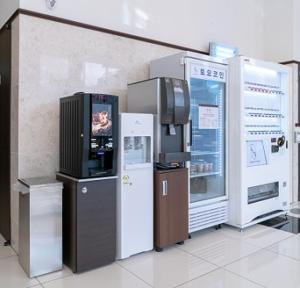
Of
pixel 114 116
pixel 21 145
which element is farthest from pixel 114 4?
pixel 21 145

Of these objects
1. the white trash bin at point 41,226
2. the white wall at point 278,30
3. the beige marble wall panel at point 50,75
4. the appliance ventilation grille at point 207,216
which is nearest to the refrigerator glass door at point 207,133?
the appliance ventilation grille at point 207,216

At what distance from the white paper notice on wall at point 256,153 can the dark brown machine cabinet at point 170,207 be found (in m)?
1.07

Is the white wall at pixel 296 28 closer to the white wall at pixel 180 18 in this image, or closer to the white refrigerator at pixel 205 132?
the white wall at pixel 180 18

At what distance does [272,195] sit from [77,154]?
2918mm

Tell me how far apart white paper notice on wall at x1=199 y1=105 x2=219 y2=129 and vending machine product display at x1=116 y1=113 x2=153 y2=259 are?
0.83 metres

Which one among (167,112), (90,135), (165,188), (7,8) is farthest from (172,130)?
(7,8)

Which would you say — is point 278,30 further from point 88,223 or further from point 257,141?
point 88,223

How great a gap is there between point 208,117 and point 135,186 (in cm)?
135

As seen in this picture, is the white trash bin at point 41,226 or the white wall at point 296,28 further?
the white wall at point 296,28

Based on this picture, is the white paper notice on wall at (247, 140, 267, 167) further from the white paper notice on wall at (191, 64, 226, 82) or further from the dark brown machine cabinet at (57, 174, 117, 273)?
the dark brown machine cabinet at (57, 174, 117, 273)

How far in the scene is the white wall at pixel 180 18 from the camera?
3.47 metres

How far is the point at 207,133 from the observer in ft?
13.0

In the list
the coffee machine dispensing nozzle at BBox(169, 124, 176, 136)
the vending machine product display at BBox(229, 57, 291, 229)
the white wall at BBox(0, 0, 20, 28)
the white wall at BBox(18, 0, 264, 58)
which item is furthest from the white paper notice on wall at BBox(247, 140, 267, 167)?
the white wall at BBox(0, 0, 20, 28)

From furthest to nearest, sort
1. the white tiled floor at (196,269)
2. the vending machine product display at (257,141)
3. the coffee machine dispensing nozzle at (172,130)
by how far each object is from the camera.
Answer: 1. the vending machine product display at (257,141)
2. the coffee machine dispensing nozzle at (172,130)
3. the white tiled floor at (196,269)
